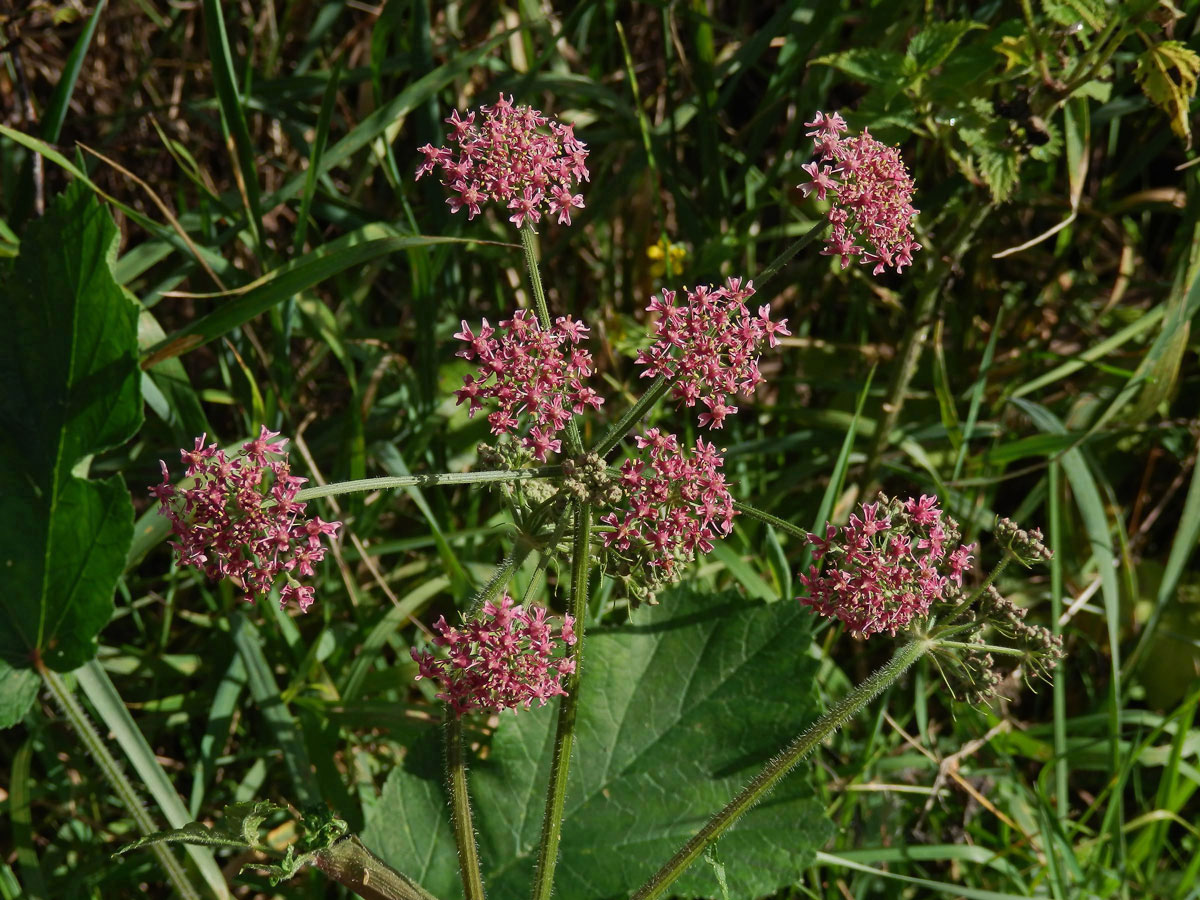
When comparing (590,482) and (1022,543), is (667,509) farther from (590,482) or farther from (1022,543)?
(1022,543)

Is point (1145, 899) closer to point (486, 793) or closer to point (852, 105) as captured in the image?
point (486, 793)

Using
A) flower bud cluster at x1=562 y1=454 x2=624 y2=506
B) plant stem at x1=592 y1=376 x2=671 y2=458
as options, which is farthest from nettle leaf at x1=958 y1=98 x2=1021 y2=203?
flower bud cluster at x1=562 y1=454 x2=624 y2=506

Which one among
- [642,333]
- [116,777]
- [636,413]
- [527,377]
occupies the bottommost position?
[116,777]

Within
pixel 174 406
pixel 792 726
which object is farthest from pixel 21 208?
pixel 792 726

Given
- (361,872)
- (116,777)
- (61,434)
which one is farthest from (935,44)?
(116,777)

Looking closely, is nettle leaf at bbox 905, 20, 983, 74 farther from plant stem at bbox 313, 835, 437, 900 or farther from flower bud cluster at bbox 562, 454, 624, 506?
plant stem at bbox 313, 835, 437, 900

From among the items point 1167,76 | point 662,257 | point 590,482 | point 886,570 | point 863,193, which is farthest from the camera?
point 662,257

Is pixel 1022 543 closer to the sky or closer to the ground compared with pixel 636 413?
closer to the ground

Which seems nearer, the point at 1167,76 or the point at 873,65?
the point at 1167,76
